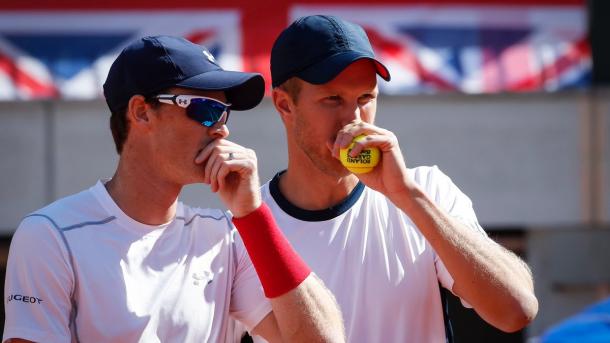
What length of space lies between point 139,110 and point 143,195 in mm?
261

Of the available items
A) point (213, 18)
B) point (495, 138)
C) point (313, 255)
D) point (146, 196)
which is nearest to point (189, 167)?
point (146, 196)

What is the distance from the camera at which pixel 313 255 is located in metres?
3.46

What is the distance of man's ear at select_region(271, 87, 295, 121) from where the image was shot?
12.2 feet

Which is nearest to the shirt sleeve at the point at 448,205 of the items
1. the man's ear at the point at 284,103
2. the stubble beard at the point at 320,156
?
the stubble beard at the point at 320,156

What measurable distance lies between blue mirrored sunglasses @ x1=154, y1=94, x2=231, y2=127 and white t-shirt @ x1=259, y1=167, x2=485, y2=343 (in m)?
0.58

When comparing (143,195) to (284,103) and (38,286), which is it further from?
(284,103)

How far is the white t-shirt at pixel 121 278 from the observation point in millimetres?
2834

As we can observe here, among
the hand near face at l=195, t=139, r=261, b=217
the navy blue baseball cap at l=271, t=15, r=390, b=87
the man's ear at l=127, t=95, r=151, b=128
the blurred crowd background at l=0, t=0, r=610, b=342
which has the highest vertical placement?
the navy blue baseball cap at l=271, t=15, r=390, b=87

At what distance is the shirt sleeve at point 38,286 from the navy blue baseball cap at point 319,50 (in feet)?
3.67

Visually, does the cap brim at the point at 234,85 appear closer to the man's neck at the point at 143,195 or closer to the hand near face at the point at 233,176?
the hand near face at the point at 233,176

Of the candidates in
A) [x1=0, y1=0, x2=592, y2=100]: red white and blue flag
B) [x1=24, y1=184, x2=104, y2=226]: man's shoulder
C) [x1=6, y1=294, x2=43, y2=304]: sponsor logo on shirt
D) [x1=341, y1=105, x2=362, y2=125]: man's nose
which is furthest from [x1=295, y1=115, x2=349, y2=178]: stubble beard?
[x1=0, y1=0, x2=592, y2=100]: red white and blue flag

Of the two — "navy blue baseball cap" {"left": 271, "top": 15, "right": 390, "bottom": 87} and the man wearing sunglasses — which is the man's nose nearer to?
"navy blue baseball cap" {"left": 271, "top": 15, "right": 390, "bottom": 87}

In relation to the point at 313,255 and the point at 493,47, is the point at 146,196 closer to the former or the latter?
the point at 313,255

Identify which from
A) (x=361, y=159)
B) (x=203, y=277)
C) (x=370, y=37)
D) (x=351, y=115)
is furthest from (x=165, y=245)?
(x=370, y=37)
